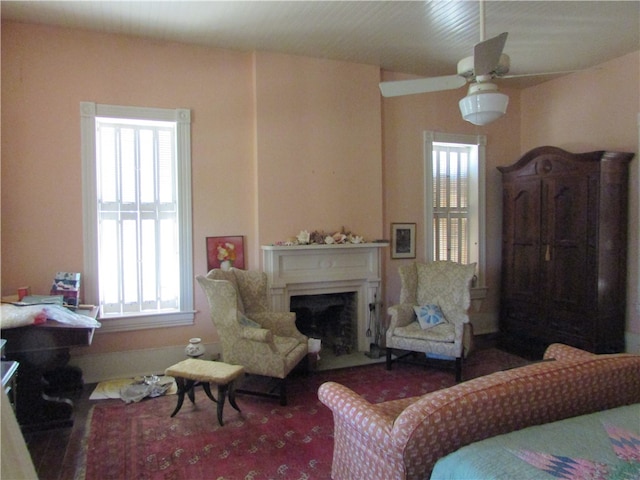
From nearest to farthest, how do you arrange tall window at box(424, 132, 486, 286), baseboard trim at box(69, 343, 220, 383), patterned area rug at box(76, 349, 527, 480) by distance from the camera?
patterned area rug at box(76, 349, 527, 480)
baseboard trim at box(69, 343, 220, 383)
tall window at box(424, 132, 486, 286)

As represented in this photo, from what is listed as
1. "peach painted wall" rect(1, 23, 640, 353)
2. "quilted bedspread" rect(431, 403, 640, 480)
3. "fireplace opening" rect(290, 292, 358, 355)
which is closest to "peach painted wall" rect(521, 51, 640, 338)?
"peach painted wall" rect(1, 23, 640, 353)

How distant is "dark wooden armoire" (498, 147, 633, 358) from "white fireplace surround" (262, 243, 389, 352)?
5.37ft

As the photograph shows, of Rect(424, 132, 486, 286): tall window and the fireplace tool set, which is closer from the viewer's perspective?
the fireplace tool set

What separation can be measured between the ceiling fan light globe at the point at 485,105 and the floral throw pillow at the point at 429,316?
7.49 feet

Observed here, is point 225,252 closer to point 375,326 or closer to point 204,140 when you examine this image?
point 204,140

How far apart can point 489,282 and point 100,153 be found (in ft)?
15.3

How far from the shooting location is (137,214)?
3971 millimetres

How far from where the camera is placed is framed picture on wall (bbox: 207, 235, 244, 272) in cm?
414

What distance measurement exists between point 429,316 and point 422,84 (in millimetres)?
2405

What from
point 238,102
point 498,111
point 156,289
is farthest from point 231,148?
point 498,111

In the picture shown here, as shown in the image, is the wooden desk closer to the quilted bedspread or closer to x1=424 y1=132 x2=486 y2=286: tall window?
the quilted bedspread

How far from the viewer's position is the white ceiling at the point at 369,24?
10.8 feet

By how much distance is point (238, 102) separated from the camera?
421cm

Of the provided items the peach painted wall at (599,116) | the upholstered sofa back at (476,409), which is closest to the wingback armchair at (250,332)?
the upholstered sofa back at (476,409)
